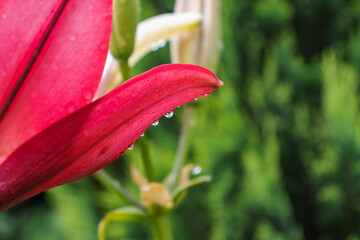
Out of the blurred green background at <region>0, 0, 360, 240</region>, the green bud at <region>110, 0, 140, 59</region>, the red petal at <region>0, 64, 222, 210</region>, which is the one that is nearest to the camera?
the red petal at <region>0, 64, 222, 210</region>

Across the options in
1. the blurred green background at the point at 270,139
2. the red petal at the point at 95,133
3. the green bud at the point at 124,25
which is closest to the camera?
the red petal at the point at 95,133

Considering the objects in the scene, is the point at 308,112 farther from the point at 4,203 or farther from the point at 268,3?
the point at 4,203

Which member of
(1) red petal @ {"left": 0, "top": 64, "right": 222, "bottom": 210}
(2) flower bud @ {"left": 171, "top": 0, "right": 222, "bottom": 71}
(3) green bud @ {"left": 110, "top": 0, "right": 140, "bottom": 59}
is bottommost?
(1) red petal @ {"left": 0, "top": 64, "right": 222, "bottom": 210}

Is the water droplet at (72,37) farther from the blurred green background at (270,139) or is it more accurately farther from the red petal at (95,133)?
the blurred green background at (270,139)

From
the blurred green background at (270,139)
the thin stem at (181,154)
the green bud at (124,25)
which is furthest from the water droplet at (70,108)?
the blurred green background at (270,139)

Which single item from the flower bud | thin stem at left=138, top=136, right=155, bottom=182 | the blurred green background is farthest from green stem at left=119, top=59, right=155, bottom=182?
Answer: the blurred green background

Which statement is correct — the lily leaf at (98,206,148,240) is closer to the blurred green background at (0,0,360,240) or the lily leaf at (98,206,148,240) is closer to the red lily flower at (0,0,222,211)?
the red lily flower at (0,0,222,211)
